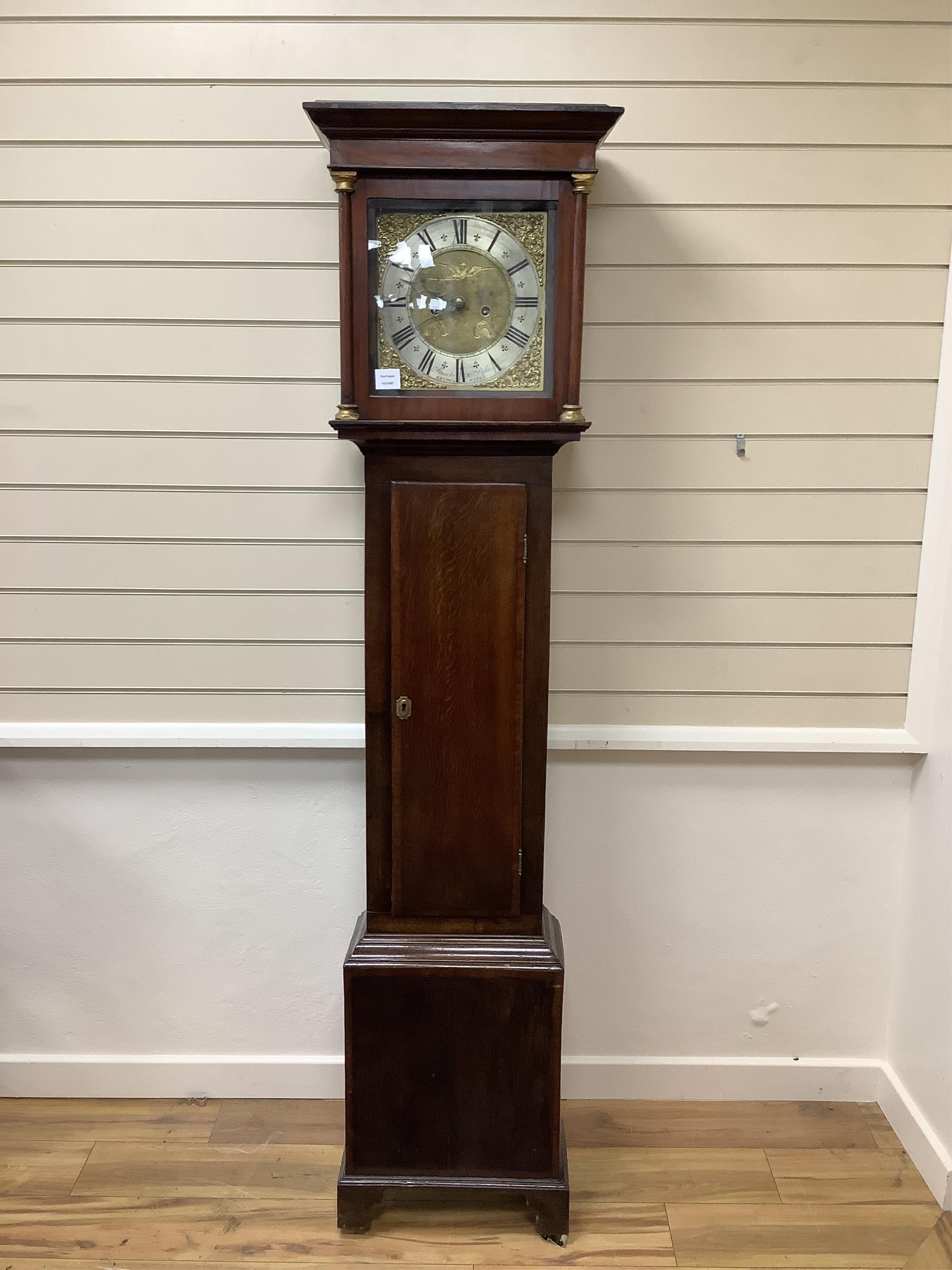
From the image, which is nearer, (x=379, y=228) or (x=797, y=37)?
(x=379, y=228)

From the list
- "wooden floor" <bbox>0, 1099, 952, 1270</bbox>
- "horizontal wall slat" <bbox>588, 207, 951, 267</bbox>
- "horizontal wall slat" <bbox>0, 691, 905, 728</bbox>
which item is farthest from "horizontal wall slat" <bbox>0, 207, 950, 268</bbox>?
"wooden floor" <bbox>0, 1099, 952, 1270</bbox>

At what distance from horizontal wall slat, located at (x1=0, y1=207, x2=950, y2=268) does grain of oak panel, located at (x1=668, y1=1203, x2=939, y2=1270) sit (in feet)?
6.30

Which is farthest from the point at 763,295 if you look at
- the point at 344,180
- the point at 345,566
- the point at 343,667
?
the point at 343,667

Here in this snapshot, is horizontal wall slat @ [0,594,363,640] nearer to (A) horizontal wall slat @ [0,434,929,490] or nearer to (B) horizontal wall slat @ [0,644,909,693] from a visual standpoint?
(B) horizontal wall slat @ [0,644,909,693]

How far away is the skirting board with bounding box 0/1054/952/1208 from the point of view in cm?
218

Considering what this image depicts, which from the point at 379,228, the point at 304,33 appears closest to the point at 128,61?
the point at 304,33

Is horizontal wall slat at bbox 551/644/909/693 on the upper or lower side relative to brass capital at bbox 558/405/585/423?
lower

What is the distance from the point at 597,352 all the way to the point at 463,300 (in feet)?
1.38

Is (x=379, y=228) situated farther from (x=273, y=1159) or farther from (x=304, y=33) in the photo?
(x=273, y=1159)

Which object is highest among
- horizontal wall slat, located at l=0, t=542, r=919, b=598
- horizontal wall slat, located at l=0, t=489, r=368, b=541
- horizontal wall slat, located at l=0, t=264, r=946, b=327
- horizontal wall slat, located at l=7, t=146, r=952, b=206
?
horizontal wall slat, located at l=7, t=146, r=952, b=206

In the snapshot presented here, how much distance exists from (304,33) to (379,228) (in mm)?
575

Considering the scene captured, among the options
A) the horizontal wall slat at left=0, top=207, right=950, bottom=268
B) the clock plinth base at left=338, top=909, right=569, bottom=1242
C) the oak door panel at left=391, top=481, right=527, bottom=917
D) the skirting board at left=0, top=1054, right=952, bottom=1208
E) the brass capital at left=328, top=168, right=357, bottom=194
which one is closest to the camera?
the brass capital at left=328, top=168, right=357, bottom=194

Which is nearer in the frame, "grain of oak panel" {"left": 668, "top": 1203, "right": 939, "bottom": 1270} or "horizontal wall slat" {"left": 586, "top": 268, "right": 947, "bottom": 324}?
"grain of oak panel" {"left": 668, "top": 1203, "right": 939, "bottom": 1270}

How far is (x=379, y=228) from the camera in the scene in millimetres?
1608
